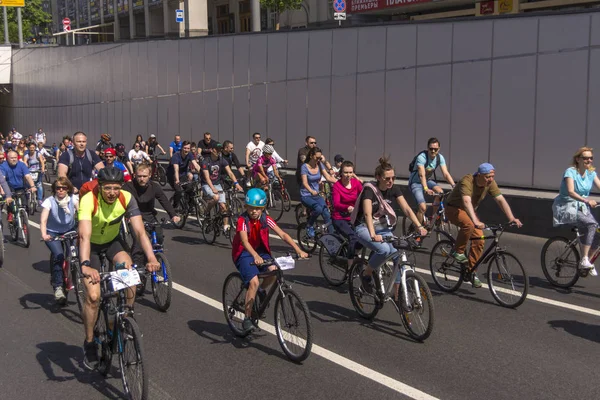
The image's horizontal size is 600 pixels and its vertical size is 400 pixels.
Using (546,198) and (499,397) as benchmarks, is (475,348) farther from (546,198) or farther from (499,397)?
(546,198)

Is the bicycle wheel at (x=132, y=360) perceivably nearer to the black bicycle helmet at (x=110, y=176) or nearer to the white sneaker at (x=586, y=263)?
the black bicycle helmet at (x=110, y=176)

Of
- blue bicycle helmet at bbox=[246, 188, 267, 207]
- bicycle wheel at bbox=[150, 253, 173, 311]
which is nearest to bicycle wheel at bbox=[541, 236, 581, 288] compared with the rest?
blue bicycle helmet at bbox=[246, 188, 267, 207]

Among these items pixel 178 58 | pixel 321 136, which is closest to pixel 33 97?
pixel 178 58

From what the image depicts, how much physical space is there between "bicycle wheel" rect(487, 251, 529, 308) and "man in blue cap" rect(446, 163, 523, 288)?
0.39m

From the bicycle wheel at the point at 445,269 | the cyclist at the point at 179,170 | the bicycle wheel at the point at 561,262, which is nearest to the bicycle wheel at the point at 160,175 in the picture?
the cyclist at the point at 179,170

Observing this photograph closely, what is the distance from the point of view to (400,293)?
7.62 m

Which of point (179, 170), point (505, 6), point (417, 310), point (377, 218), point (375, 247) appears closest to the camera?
point (417, 310)

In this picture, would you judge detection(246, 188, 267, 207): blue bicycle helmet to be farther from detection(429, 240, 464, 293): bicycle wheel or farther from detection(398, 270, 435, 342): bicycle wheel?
detection(429, 240, 464, 293): bicycle wheel

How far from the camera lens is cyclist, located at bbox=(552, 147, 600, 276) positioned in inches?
383

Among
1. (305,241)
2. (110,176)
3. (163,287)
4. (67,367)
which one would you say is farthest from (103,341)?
(305,241)

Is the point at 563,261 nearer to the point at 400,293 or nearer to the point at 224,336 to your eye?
the point at 400,293

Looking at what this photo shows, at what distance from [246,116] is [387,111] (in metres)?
8.40

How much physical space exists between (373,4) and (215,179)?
18521 mm

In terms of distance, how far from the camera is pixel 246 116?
28266 millimetres
